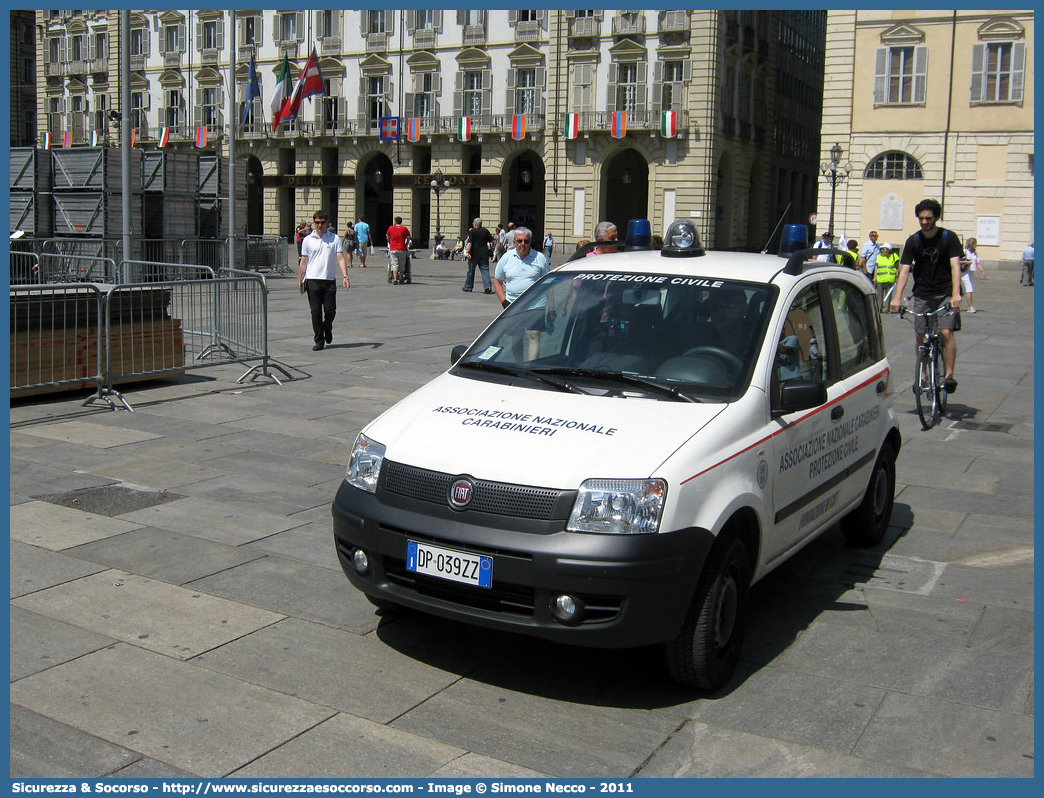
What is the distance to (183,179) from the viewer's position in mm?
28469

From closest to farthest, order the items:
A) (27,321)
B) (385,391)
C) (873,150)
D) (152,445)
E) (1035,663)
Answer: (1035,663) < (152,445) < (27,321) < (385,391) < (873,150)

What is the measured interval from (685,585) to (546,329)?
181cm

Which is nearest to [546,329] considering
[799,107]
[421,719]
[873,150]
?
[421,719]

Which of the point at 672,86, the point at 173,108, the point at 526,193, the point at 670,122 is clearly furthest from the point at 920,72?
the point at 173,108

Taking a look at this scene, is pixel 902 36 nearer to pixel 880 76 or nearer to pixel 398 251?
pixel 880 76

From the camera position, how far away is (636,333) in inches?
213

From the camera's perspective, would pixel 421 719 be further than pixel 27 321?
No

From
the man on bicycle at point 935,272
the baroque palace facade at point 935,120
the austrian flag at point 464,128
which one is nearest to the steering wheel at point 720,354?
the man on bicycle at point 935,272

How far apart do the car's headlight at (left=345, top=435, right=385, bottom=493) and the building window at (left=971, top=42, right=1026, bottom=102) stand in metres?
44.3

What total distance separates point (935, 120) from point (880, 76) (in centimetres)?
282

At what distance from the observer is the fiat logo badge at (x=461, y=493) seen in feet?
14.4

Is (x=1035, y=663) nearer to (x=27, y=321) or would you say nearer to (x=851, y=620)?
(x=851, y=620)

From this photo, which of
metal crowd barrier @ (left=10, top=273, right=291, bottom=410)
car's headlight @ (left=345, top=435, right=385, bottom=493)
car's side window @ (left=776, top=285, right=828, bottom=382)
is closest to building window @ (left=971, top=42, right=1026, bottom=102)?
metal crowd barrier @ (left=10, top=273, right=291, bottom=410)

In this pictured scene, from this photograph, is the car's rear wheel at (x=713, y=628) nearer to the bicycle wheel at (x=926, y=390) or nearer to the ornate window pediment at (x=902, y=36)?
the bicycle wheel at (x=926, y=390)
